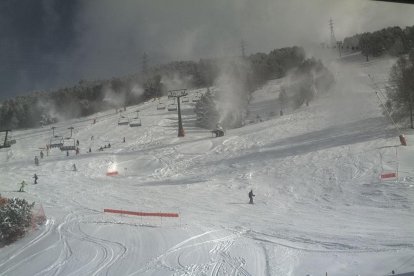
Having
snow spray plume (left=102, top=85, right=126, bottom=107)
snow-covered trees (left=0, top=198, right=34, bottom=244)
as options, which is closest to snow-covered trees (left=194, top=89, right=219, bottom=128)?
snow-covered trees (left=0, top=198, right=34, bottom=244)

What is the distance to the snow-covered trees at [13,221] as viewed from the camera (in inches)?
932

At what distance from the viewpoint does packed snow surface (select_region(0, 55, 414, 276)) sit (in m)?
16.9

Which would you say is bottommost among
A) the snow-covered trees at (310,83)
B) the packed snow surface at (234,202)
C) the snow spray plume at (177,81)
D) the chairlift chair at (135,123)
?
the packed snow surface at (234,202)

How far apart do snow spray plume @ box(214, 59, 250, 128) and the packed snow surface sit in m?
18.9

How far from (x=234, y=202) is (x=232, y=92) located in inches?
3135

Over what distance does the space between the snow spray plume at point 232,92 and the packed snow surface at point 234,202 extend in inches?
745

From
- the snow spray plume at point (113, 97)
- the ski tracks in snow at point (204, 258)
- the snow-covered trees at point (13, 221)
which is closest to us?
the ski tracks in snow at point (204, 258)

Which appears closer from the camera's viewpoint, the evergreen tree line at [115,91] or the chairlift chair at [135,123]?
the chairlift chair at [135,123]

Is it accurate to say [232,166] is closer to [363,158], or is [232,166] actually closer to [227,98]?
[363,158]

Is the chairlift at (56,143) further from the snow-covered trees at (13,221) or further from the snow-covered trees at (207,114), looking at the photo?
the snow-covered trees at (13,221)

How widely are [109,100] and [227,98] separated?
4671 cm

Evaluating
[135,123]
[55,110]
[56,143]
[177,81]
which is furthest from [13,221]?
[177,81]

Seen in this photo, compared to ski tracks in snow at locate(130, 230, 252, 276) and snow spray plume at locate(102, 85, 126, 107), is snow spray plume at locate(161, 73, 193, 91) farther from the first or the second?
ski tracks in snow at locate(130, 230, 252, 276)

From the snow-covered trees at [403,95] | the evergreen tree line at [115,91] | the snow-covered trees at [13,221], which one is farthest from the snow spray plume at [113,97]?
the snow-covered trees at [13,221]
